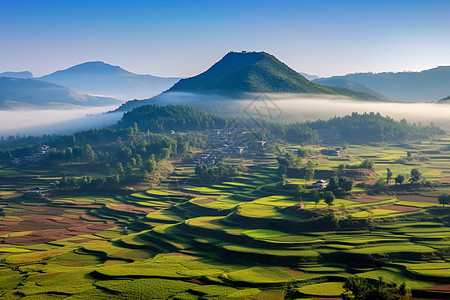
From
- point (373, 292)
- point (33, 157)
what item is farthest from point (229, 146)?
point (373, 292)

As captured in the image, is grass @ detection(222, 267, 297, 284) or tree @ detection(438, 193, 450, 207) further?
tree @ detection(438, 193, 450, 207)

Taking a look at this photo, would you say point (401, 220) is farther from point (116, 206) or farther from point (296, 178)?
point (116, 206)

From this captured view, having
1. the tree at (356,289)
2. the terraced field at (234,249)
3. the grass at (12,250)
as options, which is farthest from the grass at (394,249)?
the grass at (12,250)

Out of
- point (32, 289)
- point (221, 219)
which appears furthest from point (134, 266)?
point (221, 219)

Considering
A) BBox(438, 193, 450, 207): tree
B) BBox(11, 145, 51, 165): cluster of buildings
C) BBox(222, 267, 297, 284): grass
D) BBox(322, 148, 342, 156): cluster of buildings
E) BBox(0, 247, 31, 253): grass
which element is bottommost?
BBox(0, 247, 31, 253): grass

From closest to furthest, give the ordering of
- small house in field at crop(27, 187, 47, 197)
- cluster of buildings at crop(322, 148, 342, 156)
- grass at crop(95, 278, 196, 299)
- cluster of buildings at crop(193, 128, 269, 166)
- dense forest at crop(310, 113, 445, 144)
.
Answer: grass at crop(95, 278, 196, 299)
small house in field at crop(27, 187, 47, 197)
cluster of buildings at crop(322, 148, 342, 156)
cluster of buildings at crop(193, 128, 269, 166)
dense forest at crop(310, 113, 445, 144)

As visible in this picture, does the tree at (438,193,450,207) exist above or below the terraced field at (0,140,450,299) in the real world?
above

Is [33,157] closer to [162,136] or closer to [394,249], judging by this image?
[162,136]

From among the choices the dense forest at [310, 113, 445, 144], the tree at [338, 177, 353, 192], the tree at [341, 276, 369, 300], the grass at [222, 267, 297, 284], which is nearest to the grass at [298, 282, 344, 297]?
the grass at [222, 267, 297, 284]

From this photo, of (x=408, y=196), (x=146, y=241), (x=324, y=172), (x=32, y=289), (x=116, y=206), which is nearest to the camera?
(x=32, y=289)

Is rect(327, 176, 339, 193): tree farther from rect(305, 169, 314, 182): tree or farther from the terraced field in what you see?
rect(305, 169, 314, 182): tree
